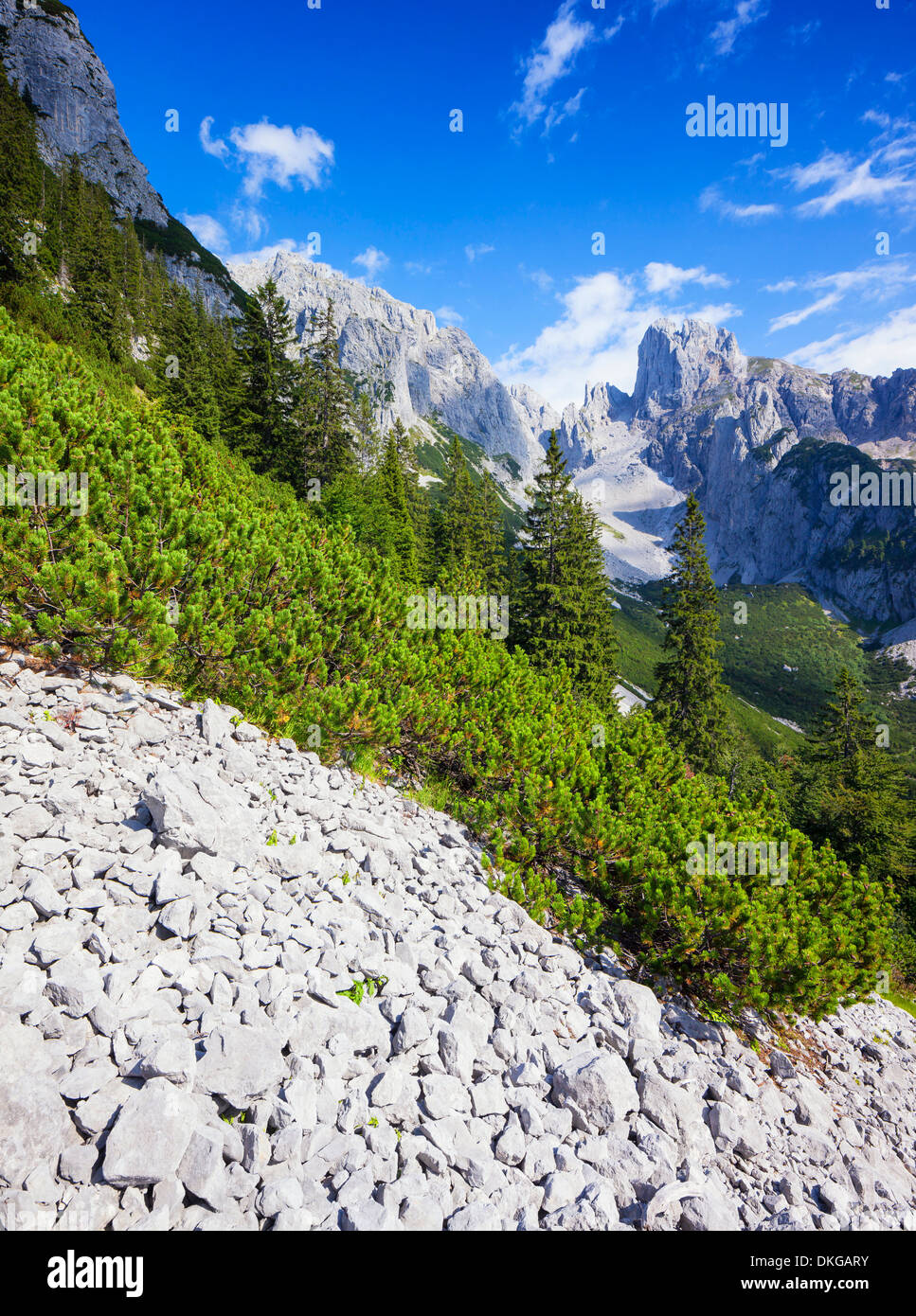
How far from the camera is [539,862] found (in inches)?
320

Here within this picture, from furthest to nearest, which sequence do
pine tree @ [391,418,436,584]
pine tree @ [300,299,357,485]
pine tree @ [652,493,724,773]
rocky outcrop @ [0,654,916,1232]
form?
pine tree @ [391,418,436,584]
pine tree @ [300,299,357,485]
pine tree @ [652,493,724,773]
rocky outcrop @ [0,654,916,1232]

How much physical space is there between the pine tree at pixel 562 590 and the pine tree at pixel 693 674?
3046mm

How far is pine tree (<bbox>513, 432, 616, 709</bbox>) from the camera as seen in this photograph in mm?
26359

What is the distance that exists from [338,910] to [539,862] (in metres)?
3.86

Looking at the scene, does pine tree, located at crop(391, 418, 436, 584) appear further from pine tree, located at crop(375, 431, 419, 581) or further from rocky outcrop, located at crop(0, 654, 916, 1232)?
rocky outcrop, located at crop(0, 654, 916, 1232)

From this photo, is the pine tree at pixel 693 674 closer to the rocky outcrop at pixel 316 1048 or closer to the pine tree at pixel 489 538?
the pine tree at pixel 489 538

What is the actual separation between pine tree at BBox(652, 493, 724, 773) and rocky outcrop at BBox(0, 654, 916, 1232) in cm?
2090

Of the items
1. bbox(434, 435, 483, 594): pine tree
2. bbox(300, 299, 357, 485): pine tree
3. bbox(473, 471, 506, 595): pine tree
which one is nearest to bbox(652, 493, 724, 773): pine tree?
bbox(473, 471, 506, 595): pine tree

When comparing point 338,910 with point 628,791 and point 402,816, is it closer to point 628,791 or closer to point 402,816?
point 402,816

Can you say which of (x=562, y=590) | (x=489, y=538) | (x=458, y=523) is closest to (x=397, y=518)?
(x=458, y=523)
